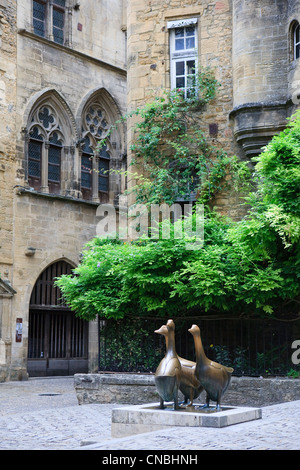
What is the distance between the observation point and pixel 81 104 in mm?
25094

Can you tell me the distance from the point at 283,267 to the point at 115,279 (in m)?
3.39

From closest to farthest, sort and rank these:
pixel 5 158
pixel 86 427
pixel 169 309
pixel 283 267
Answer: pixel 86 427 < pixel 283 267 < pixel 169 309 < pixel 5 158

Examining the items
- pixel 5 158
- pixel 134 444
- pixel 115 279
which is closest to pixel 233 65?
pixel 115 279

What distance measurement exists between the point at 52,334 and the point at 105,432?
48.6ft

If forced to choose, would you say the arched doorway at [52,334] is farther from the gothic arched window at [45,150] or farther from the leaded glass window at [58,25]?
the leaded glass window at [58,25]

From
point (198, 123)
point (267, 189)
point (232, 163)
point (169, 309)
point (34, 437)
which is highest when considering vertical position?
point (198, 123)

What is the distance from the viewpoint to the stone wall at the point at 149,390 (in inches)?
449

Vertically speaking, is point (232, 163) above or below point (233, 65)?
below

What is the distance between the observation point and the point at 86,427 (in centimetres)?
948

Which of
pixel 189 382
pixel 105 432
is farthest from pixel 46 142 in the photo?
pixel 189 382

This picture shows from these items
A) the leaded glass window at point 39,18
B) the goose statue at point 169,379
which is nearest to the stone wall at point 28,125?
the leaded glass window at point 39,18

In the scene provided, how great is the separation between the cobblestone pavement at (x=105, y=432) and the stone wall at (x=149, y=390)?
39 cm

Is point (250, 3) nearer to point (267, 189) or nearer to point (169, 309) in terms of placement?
point (267, 189)

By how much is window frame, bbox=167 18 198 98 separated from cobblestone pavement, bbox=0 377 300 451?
25.7ft
